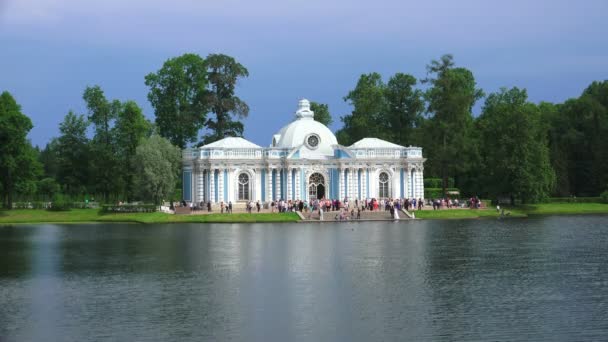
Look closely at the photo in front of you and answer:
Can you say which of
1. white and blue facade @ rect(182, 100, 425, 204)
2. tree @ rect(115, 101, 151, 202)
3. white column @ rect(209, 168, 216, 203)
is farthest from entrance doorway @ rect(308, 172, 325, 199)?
tree @ rect(115, 101, 151, 202)

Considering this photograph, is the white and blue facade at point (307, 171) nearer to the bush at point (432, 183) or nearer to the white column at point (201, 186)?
the white column at point (201, 186)

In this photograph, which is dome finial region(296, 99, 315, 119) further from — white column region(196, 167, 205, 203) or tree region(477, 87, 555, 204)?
tree region(477, 87, 555, 204)

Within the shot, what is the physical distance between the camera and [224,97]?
88.5 m

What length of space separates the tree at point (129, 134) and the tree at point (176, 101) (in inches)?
250

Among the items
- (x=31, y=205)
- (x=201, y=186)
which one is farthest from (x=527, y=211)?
(x=31, y=205)

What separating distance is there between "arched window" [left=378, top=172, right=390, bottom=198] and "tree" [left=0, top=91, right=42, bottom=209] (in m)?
30.4

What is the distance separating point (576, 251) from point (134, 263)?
19.2 metres

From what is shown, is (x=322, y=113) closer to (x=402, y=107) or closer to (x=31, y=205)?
(x=402, y=107)

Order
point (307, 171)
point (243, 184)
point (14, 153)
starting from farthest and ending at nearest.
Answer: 1. point (307, 171)
2. point (243, 184)
3. point (14, 153)

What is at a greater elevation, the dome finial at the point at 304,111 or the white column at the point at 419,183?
the dome finial at the point at 304,111

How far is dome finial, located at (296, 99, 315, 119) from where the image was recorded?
81.7 meters

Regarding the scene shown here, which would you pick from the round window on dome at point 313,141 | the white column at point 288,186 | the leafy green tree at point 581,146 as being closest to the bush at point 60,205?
the white column at point 288,186

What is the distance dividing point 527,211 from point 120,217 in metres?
34.4

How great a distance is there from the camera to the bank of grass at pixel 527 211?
65875mm
